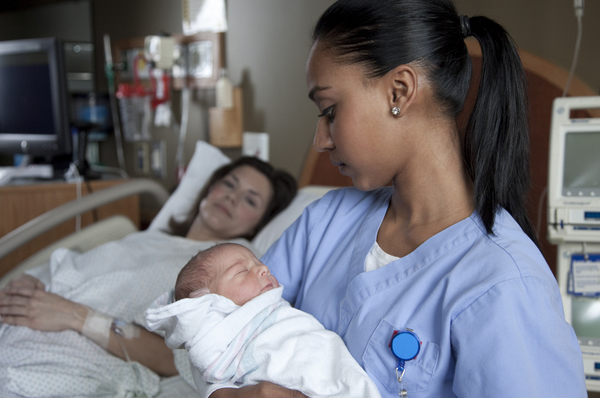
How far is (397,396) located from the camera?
90cm

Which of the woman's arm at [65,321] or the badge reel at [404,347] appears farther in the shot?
the woman's arm at [65,321]

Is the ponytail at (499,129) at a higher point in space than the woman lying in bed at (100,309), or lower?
higher

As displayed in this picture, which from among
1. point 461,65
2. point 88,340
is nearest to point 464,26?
point 461,65

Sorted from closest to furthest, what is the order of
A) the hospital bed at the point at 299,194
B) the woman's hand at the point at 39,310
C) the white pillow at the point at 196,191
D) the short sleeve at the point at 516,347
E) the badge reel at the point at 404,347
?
the short sleeve at the point at 516,347, the badge reel at the point at 404,347, the woman's hand at the point at 39,310, the hospital bed at the point at 299,194, the white pillow at the point at 196,191

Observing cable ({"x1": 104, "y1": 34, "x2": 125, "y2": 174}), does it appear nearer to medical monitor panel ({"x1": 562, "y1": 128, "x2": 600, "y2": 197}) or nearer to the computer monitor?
the computer monitor

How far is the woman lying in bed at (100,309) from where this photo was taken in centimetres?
139

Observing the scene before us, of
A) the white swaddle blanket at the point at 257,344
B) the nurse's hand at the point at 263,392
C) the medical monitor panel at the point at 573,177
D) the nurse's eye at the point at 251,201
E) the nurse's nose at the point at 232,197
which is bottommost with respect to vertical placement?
the nurse's hand at the point at 263,392

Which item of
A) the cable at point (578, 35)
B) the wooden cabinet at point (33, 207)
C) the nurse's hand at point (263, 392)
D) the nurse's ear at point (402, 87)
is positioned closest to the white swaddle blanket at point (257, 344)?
the nurse's hand at point (263, 392)

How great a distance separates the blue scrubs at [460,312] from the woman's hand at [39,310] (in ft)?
2.64

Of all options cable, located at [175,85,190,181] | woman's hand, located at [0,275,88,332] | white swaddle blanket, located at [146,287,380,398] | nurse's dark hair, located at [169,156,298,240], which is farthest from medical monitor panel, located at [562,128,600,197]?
cable, located at [175,85,190,181]

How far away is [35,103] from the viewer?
9.63ft

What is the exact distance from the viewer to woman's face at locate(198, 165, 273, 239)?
209 centimetres

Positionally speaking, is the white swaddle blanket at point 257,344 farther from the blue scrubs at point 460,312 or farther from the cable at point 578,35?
the cable at point 578,35

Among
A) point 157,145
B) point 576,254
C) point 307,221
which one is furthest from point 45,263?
point 576,254
